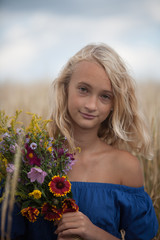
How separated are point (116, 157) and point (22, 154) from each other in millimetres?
814

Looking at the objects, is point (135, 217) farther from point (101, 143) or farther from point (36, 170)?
point (36, 170)

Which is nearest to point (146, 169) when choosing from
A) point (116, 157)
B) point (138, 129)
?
point (138, 129)

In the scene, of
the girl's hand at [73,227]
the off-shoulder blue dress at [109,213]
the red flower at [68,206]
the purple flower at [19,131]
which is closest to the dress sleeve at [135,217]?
the off-shoulder blue dress at [109,213]

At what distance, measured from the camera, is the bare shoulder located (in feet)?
6.15

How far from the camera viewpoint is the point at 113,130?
215 centimetres

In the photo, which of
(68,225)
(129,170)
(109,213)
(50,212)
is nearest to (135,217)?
(109,213)

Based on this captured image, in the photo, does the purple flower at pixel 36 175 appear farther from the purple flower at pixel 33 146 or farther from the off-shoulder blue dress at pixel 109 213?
the off-shoulder blue dress at pixel 109 213

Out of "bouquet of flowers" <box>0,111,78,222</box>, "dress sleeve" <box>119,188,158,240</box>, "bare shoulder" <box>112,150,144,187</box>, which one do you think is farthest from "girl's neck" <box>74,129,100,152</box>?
"bouquet of flowers" <box>0,111,78,222</box>

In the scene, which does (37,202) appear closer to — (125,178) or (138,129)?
(125,178)

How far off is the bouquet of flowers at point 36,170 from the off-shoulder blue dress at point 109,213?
32 cm

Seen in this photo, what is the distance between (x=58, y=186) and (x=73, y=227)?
0.29 metres

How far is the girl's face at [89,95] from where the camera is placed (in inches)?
70.4

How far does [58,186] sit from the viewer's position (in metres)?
1.32

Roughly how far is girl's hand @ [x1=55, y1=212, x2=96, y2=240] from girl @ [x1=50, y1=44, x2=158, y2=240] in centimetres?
9
